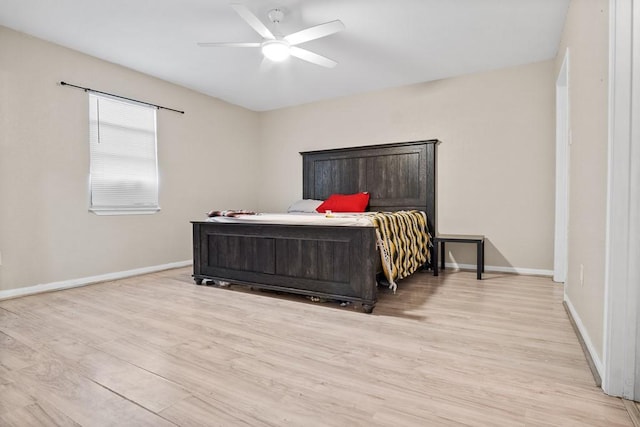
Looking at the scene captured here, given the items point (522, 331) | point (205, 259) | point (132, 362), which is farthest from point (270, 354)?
point (205, 259)

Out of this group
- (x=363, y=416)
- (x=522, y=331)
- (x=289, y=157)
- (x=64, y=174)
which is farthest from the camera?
(x=289, y=157)

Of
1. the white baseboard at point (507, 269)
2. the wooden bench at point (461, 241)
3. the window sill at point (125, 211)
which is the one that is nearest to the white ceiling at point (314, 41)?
the window sill at point (125, 211)

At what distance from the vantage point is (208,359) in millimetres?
1837

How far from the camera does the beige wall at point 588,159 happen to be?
1.65m

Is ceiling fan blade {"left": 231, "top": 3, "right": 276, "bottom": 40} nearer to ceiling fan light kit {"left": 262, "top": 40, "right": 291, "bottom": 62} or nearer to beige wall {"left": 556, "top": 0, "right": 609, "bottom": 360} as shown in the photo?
ceiling fan light kit {"left": 262, "top": 40, "right": 291, "bottom": 62}

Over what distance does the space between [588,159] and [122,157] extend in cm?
430

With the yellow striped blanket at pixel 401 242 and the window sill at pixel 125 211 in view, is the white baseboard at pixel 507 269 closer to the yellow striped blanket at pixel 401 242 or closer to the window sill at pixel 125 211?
the yellow striped blanket at pixel 401 242

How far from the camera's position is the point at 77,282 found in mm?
3588

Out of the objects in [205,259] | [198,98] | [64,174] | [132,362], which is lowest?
[132,362]

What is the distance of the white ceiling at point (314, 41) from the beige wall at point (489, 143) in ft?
0.77

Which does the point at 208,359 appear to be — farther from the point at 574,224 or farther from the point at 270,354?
the point at 574,224

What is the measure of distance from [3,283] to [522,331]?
4175 millimetres

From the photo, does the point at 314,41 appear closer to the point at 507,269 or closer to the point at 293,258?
the point at 293,258

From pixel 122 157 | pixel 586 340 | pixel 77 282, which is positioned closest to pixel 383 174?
pixel 586 340
